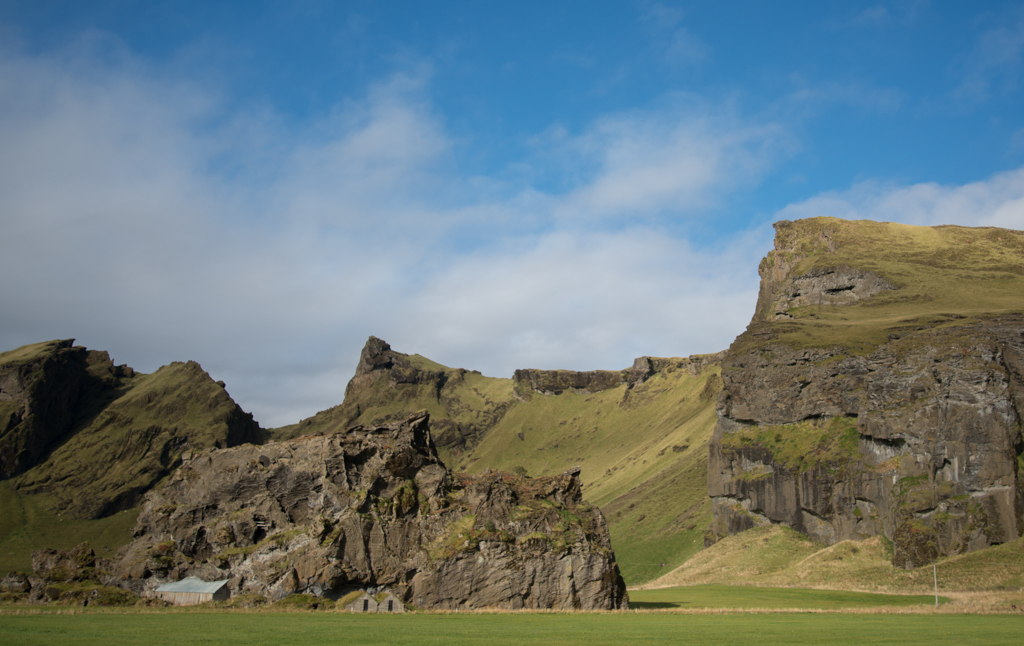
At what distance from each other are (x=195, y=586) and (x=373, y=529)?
15369 millimetres

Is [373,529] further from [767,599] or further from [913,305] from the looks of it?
[913,305]

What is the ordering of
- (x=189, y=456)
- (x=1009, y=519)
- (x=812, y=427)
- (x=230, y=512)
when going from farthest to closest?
(x=812, y=427) → (x=1009, y=519) → (x=189, y=456) → (x=230, y=512)

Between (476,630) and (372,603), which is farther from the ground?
(476,630)

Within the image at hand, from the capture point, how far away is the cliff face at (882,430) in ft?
304

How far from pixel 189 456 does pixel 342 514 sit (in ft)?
70.3

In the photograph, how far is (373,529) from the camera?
62219 millimetres

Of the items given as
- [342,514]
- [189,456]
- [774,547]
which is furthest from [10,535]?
[774,547]

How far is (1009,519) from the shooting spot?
8906 cm

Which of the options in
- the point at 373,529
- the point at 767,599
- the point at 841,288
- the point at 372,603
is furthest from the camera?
the point at 841,288

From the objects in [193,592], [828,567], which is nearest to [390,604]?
[193,592]

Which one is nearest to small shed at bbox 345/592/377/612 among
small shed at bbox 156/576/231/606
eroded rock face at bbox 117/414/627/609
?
eroded rock face at bbox 117/414/627/609

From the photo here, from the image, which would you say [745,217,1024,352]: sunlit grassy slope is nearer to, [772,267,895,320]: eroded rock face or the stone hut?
[772,267,895,320]: eroded rock face

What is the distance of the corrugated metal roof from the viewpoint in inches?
2315

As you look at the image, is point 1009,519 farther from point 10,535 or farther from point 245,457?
point 10,535
